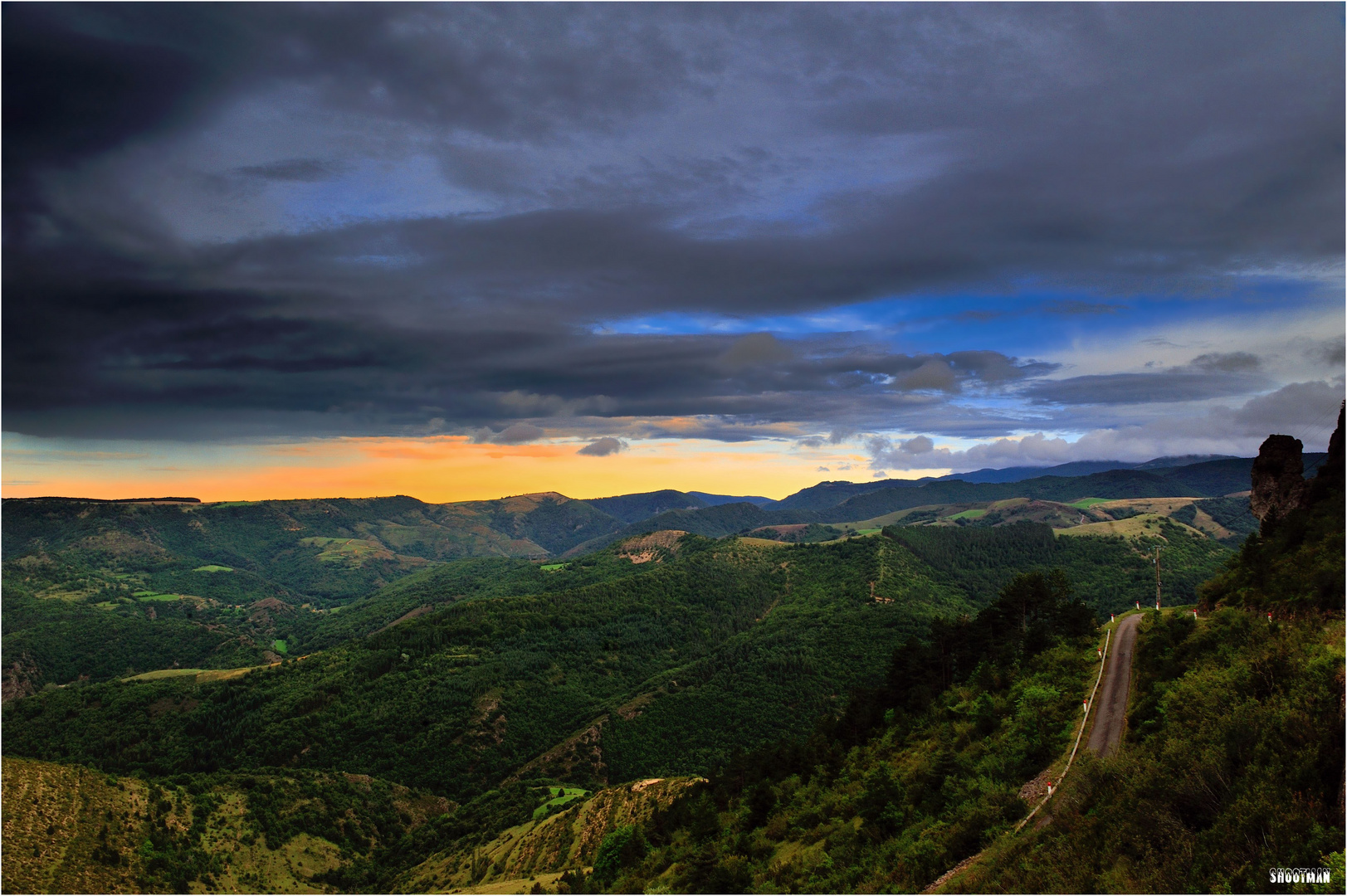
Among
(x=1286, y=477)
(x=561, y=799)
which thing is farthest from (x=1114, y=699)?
(x=561, y=799)

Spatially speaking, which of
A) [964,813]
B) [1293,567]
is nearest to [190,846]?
[964,813]

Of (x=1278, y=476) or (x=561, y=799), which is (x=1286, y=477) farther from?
(x=561, y=799)

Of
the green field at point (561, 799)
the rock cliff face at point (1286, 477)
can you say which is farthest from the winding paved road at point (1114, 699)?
the green field at point (561, 799)

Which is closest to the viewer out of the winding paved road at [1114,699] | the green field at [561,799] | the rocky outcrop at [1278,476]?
the winding paved road at [1114,699]

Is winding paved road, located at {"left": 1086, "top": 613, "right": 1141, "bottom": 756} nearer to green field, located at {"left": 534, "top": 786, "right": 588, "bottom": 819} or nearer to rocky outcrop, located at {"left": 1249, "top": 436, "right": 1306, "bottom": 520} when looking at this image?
rocky outcrop, located at {"left": 1249, "top": 436, "right": 1306, "bottom": 520}

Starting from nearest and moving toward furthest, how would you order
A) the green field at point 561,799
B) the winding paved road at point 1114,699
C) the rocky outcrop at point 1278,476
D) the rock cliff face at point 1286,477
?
the winding paved road at point 1114,699, the rock cliff face at point 1286,477, the rocky outcrop at point 1278,476, the green field at point 561,799

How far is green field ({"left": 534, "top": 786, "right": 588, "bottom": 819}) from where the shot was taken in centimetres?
12372

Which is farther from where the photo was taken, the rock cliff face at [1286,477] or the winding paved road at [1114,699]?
the rock cliff face at [1286,477]

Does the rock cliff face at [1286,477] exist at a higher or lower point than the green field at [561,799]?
higher

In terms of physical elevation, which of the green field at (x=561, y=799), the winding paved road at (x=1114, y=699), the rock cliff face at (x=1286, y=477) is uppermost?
the rock cliff face at (x=1286, y=477)

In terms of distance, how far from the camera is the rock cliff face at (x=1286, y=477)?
190 ft

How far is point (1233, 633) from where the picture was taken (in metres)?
42.9

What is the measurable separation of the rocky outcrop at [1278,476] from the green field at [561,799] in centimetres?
11859

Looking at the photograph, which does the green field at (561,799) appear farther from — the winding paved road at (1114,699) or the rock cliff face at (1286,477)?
the rock cliff face at (1286,477)
